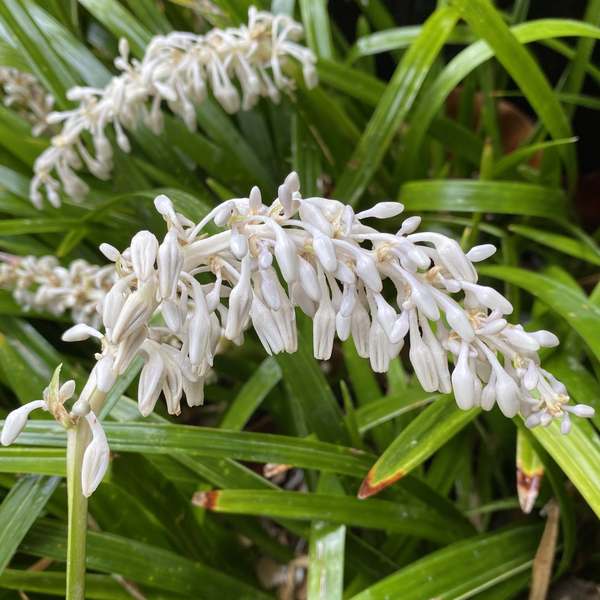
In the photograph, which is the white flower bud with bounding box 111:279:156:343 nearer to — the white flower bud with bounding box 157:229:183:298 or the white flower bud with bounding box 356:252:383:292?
the white flower bud with bounding box 157:229:183:298

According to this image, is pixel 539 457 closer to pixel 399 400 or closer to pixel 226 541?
pixel 399 400

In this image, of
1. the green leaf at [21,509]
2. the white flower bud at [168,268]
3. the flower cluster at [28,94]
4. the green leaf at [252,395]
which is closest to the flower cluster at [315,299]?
the white flower bud at [168,268]

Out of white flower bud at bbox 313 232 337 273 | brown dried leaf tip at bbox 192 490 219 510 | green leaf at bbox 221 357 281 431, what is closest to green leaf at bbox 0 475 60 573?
brown dried leaf tip at bbox 192 490 219 510

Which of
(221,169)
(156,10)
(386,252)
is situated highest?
(156,10)

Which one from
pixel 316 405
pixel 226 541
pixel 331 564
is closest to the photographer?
pixel 331 564

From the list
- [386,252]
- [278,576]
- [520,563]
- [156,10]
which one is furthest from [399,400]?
[156,10]

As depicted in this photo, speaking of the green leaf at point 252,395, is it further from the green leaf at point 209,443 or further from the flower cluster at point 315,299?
the flower cluster at point 315,299

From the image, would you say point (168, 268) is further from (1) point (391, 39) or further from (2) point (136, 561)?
(1) point (391, 39)
